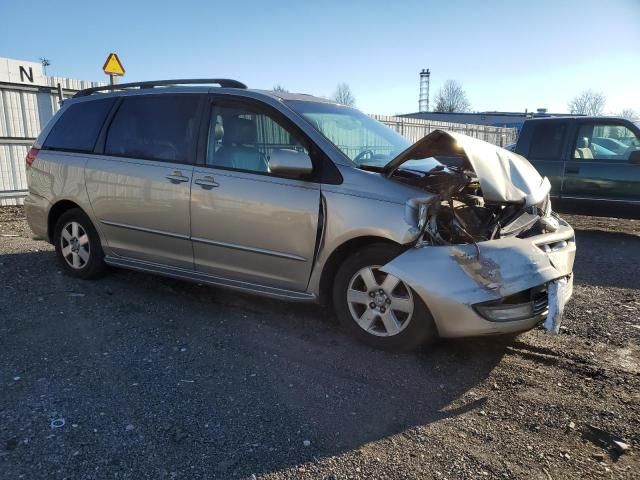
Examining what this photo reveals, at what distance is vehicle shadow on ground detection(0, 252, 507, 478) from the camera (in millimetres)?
2561

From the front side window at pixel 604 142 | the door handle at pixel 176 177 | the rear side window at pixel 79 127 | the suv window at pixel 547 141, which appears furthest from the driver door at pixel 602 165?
the rear side window at pixel 79 127

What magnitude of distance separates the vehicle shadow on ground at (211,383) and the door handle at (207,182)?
1.10m

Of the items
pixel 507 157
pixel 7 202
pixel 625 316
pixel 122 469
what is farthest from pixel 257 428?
pixel 7 202

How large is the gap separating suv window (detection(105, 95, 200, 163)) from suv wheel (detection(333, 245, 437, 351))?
1754 mm

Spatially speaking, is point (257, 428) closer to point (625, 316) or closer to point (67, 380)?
point (67, 380)

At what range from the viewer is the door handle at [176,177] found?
4285 mm

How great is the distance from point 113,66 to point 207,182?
6536mm

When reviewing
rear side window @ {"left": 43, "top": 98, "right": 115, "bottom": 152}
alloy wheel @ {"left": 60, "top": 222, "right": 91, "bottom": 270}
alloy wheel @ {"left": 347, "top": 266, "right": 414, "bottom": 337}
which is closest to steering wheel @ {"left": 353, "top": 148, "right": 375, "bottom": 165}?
alloy wheel @ {"left": 347, "top": 266, "right": 414, "bottom": 337}

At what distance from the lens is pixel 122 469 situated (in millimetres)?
2393

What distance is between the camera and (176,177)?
14.2 feet

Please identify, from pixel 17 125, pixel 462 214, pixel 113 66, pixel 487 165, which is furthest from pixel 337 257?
pixel 17 125

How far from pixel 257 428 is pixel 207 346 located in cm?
116

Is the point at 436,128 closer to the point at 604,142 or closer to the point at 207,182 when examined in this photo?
the point at 604,142

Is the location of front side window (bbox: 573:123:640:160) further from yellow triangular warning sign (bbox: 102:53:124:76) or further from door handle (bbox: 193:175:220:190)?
yellow triangular warning sign (bbox: 102:53:124:76)
